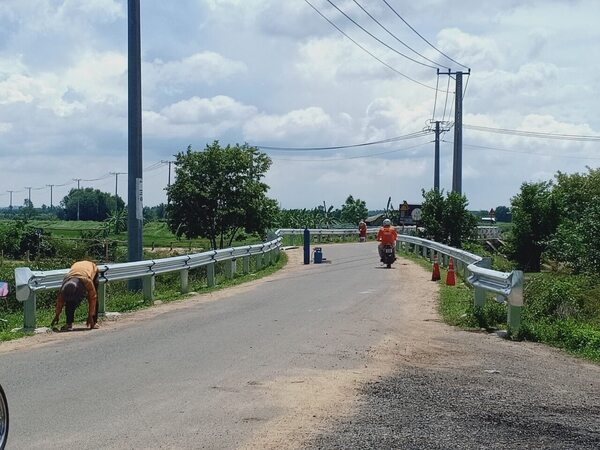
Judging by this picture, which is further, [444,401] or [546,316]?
[546,316]

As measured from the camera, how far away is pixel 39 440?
20.8 ft

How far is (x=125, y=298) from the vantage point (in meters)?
17.1

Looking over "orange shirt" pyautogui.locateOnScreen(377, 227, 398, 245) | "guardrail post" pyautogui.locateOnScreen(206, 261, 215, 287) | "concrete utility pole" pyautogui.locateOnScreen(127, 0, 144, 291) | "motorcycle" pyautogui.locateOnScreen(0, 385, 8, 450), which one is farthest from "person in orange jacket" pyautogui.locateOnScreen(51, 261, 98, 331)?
"orange shirt" pyautogui.locateOnScreen(377, 227, 398, 245)

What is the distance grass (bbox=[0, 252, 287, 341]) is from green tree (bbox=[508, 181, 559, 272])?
18.0 metres

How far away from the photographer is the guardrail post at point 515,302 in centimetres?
1205

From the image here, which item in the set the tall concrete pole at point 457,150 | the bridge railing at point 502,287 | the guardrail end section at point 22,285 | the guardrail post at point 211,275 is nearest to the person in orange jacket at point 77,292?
the guardrail end section at point 22,285

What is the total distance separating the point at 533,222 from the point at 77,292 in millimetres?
32743

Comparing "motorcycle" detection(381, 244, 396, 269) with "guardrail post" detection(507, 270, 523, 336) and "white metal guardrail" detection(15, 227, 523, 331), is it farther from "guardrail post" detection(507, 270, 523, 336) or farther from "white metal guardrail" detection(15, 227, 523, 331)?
"guardrail post" detection(507, 270, 523, 336)

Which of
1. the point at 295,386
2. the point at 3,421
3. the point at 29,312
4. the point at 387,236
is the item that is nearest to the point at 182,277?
the point at 29,312

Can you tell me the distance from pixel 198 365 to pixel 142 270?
24.6ft

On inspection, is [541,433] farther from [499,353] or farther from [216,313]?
[216,313]

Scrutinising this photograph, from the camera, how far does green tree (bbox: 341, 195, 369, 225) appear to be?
3398 inches

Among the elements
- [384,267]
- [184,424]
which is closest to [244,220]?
[384,267]

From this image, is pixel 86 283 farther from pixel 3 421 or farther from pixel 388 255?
pixel 388 255
